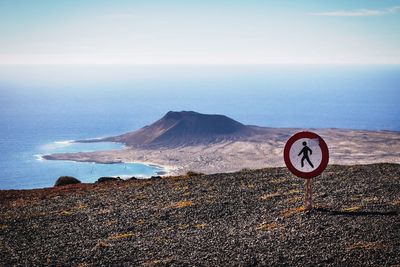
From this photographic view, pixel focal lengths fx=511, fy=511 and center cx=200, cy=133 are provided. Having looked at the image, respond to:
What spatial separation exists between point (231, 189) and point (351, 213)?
6.76 m

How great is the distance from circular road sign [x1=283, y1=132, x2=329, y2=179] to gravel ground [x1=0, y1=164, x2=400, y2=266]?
1.40 metres

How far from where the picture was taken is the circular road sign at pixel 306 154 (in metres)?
15.8

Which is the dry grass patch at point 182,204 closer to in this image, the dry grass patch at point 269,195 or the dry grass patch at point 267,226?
the dry grass patch at point 269,195

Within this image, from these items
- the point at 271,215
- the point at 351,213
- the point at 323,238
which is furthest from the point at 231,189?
the point at 323,238

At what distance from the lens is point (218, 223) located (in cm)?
1680

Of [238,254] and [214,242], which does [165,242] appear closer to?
[214,242]

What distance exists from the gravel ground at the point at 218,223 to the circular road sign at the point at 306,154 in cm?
140

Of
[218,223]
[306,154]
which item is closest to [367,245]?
[306,154]

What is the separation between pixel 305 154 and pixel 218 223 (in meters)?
3.64

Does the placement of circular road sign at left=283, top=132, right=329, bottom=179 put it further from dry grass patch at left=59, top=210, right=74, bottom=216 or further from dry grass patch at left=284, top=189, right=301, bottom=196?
dry grass patch at left=59, top=210, right=74, bottom=216

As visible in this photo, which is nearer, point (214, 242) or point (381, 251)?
point (381, 251)

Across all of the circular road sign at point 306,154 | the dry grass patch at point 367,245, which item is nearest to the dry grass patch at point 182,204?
the circular road sign at point 306,154

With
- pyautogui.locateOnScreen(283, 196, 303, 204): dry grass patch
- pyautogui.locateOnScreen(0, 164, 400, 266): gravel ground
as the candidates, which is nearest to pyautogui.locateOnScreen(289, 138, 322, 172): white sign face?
pyautogui.locateOnScreen(0, 164, 400, 266): gravel ground

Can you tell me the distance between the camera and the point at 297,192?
19969mm
